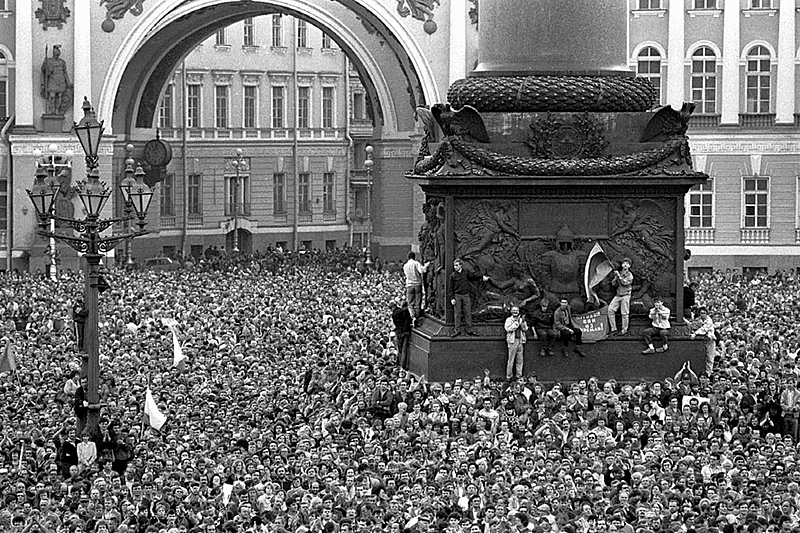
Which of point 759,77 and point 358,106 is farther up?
point 358,106

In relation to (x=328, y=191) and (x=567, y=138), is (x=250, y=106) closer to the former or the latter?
(x=328, y=191)

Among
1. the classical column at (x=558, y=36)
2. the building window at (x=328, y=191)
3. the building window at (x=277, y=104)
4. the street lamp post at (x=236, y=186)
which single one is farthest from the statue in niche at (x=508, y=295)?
the building window at (x=328, y=191)

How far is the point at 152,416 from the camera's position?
26.3m

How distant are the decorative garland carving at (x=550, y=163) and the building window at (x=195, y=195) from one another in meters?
48.3

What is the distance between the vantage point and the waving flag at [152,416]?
26.3 metres

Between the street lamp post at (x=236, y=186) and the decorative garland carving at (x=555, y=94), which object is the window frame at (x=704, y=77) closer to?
the street lamp post at (x=236, y=186)

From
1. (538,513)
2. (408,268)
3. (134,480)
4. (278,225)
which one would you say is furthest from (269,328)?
(278,225)

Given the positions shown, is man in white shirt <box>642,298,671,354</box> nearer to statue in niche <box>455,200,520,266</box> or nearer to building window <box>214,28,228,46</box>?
statue in niche <box>455,200,520,266</box>

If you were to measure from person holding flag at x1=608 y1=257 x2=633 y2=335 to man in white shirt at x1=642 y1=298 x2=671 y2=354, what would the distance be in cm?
34

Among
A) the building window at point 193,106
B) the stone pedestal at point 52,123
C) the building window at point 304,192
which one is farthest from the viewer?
the building window at point 304,192

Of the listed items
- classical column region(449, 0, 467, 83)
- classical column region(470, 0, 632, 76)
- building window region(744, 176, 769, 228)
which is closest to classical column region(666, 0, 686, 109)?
building window region(744, 176, 769, 228)

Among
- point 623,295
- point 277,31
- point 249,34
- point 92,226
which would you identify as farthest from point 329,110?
point 92,226

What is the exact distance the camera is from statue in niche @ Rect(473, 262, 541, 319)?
99.3 ft

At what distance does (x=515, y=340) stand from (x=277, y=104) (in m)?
52.3
